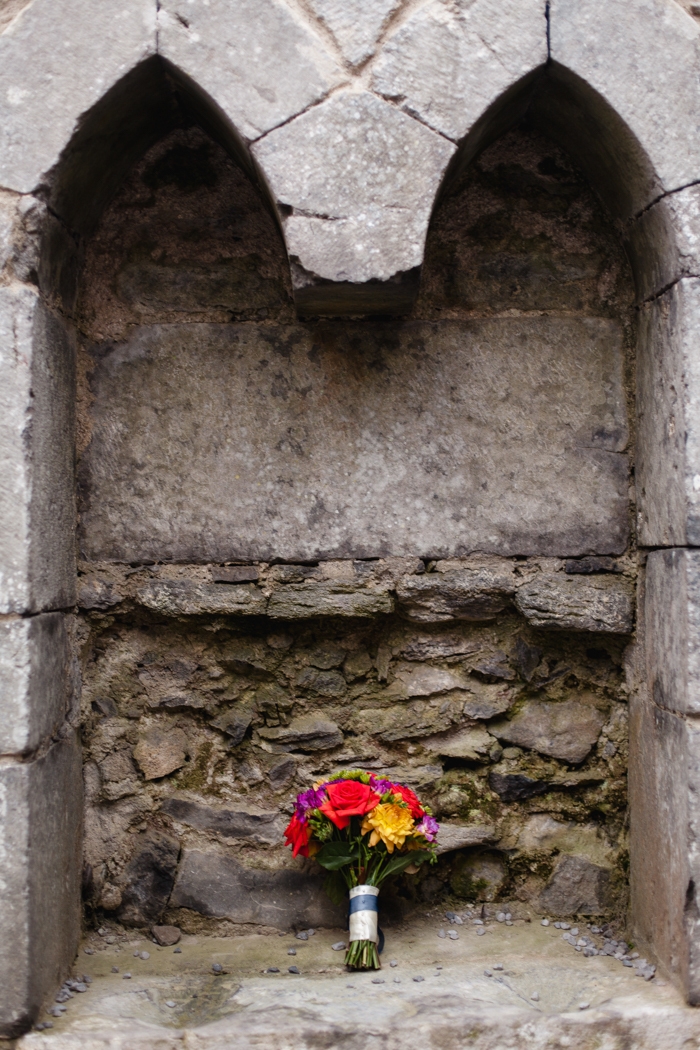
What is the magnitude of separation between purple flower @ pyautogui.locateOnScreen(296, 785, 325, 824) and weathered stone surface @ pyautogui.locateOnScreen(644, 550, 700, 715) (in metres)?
0.96

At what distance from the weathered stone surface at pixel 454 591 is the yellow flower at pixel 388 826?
54 cm

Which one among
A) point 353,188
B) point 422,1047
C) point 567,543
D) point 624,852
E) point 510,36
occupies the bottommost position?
point 422,1047

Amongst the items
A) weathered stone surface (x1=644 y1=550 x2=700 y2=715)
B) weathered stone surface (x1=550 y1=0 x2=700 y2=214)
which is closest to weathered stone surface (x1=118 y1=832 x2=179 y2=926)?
weathered stone surface (x1=644 y1=550 x2=700 y2=715)

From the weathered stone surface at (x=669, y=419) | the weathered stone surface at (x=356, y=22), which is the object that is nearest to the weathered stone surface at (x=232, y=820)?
the weathered stone surface at (x=669, y=419)

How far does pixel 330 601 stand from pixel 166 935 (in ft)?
3.55

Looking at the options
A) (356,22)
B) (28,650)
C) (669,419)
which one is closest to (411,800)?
(28,650)

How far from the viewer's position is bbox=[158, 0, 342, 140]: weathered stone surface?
194 centimetres

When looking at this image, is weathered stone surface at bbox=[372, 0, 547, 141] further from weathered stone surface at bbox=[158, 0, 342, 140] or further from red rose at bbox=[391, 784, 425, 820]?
red rose at bbox=[391, 784, 425, 820]

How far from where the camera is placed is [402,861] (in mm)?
2154

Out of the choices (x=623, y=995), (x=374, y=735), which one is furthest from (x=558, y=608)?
(x=623, y=995)

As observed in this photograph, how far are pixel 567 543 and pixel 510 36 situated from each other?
134 centimetres

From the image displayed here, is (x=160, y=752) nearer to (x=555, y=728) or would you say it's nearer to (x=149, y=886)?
(x=149, y=886)

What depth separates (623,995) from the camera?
6.40 feet

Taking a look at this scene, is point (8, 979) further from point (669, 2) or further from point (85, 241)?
point (669, 2)
